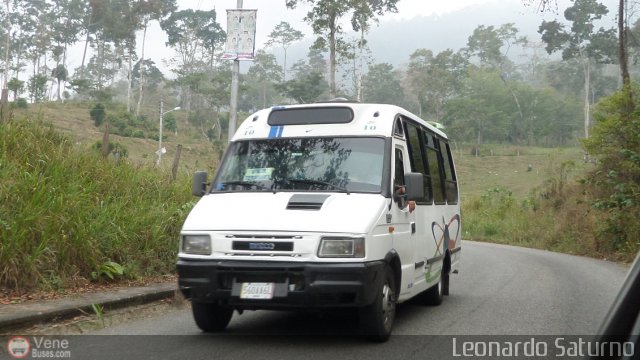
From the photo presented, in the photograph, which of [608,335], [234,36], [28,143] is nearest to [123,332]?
[28,143]

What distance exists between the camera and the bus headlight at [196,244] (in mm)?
5883

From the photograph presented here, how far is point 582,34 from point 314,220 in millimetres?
63315

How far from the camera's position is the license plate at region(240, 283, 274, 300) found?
561 cm

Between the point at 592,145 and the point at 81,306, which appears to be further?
the point at 592,145

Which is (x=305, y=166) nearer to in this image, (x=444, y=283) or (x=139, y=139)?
(x=444, y=283)

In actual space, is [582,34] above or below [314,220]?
above

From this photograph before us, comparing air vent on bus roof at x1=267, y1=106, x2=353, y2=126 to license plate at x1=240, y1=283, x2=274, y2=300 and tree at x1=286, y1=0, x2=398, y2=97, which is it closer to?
license plate at x1=240, y1=283, x2=274, y2=300

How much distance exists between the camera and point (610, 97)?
23391 mm

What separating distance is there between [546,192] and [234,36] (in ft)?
79.1

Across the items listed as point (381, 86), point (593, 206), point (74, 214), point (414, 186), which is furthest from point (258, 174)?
point (381, 86)

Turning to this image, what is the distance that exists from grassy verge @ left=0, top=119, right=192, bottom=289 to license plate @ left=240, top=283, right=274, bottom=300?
3155mm

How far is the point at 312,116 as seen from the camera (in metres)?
7.16

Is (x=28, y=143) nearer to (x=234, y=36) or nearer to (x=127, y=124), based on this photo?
(x=234, y=36)

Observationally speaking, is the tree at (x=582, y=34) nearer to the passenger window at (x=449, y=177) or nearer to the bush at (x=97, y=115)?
the bush at (x=97, y=115)
